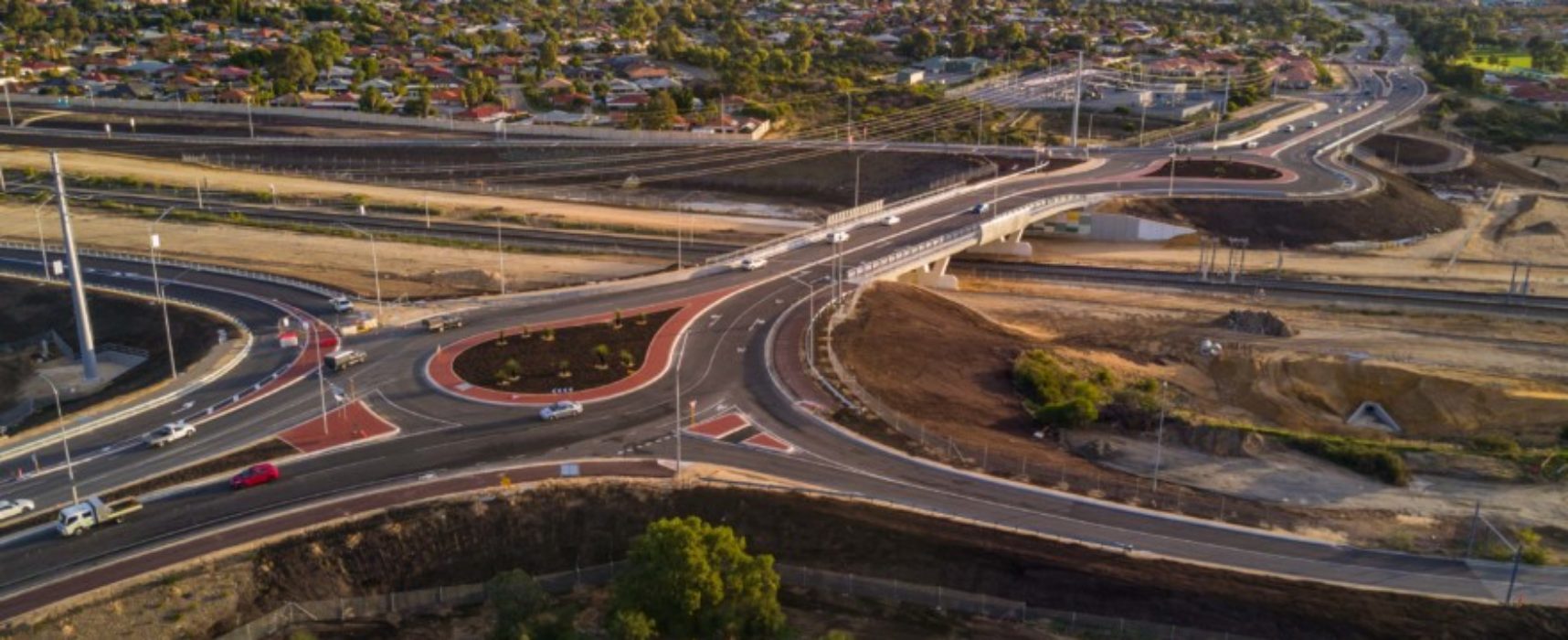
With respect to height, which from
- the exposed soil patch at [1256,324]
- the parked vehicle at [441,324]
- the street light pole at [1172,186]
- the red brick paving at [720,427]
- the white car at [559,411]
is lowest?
the exposed soil patch at [1256,324]

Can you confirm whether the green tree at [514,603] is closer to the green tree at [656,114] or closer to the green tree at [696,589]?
the green tree at [696,589]

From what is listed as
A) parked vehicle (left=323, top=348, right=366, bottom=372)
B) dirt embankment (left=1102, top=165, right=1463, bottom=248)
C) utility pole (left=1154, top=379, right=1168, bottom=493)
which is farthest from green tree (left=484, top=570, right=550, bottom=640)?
dirt embankment (left=1102, top=165, right=1463, bottom=248)

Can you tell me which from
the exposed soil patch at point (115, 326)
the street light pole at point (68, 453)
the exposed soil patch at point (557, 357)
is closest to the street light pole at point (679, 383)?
A: the exposed soil patch at point (557, 357)

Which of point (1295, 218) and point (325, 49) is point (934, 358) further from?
point (325, 49)

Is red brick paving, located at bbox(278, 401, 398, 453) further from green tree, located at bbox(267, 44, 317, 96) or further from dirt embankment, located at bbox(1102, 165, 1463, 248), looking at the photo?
green tree, located at bbox(267, 44, 317, 96)

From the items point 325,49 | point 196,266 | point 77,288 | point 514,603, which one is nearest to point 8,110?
point 325,49

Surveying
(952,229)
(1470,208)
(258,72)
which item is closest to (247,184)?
(258,72)
